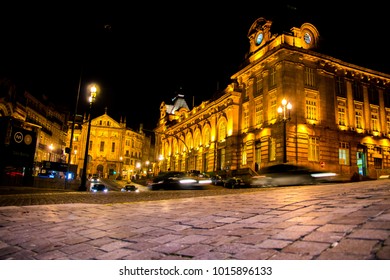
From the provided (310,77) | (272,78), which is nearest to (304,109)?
(310,77)

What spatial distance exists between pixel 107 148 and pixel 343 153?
65.9m

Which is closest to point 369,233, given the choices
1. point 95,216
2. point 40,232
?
point 40,232

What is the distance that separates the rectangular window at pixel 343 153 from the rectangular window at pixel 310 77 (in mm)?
7850

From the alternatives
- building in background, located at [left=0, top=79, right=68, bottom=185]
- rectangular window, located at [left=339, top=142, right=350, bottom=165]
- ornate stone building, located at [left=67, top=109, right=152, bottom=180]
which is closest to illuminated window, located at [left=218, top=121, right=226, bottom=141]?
rectangular window, located at [left=339, top=142, right=350, bottom=165]

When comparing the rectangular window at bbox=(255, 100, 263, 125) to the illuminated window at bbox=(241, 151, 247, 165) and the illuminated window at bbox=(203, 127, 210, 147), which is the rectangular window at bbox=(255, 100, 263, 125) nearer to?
the illuminated window at bbox=(241, 151, 247, 165)

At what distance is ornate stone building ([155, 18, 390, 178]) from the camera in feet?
A: 104

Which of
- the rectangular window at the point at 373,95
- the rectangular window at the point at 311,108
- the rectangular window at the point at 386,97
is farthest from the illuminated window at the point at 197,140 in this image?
the rectangular window at the point at 386,97

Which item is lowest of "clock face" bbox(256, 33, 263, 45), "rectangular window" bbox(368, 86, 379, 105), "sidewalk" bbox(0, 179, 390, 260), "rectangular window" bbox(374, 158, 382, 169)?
"sidewalk" bbox(0, 179, 390, 260)

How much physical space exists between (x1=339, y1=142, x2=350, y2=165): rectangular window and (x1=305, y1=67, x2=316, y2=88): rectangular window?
7850 millimetres

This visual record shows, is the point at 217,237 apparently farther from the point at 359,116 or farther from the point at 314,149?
the point at 359,116

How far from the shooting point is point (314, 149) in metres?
31.8

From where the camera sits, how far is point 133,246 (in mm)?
3600
